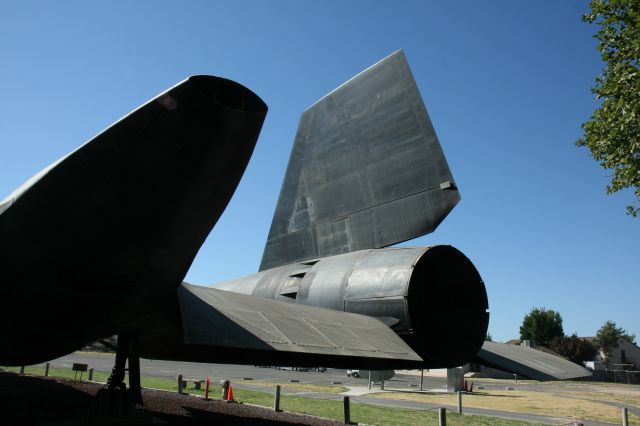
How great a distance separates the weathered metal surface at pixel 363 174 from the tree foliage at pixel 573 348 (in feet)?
224

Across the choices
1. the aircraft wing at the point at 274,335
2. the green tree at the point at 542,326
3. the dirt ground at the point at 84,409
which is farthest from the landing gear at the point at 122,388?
the green tree at the point at 542,326

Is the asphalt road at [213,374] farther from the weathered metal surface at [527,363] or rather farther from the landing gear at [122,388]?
the landing gear at [122,388]

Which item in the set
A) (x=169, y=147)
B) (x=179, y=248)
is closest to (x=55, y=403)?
(x=179, y=248)

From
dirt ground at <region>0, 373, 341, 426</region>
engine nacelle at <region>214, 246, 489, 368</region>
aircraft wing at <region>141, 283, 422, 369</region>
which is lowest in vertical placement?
dirt ground at <region>0, 373, 341, 426</region>

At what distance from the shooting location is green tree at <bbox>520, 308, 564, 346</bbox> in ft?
272

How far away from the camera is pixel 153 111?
3.33 meters

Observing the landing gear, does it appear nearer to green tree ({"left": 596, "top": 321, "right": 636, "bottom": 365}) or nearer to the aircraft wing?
the aircraft wing

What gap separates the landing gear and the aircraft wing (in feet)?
1.88

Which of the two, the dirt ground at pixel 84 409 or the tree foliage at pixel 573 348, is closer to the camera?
the dirt ground at pixel 84 409

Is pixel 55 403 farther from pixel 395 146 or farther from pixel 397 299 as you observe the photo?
pixel 395 146

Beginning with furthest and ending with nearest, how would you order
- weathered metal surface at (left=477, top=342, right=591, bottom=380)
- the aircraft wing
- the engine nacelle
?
the engine nacelle < weathered metal surface at (left=477, top=342, right=591, bottom=380) < the aircraft wing

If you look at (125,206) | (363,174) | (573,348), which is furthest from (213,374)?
(573,348)

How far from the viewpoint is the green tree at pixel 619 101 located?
46.1 feet

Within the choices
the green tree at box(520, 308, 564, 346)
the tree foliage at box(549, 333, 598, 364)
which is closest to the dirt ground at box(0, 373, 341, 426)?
the tree foliage at box(549, 333, 598, 364)
